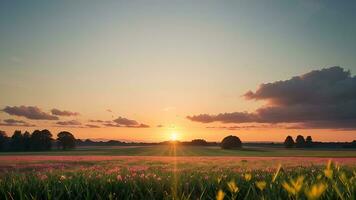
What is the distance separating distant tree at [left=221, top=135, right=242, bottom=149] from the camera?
414 ft

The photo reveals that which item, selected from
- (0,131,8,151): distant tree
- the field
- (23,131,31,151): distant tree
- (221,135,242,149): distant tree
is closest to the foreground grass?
the field

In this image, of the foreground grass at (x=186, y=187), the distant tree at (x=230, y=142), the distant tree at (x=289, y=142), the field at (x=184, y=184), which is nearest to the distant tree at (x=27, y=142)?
the distant tree at (x=230, y=142)

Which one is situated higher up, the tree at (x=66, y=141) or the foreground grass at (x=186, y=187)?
the tree at (x=66, y=141)

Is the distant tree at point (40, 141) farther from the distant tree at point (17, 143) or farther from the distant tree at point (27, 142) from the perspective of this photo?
the distant tree at point (17, 143)

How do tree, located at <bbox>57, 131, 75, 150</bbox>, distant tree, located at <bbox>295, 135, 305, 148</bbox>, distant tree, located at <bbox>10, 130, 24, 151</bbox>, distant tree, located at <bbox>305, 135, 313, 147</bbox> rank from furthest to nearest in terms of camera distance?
1. distant tree, located at <bbox>305, 135, 313, 147</bbox>
2. distant tree, located at <bbox>295, 135, 305, 148</bbox>
3. tree, located at <bbox>57, 131, 75, 150</bbox>
4. distant tree, located at <bbox>10, 130, 24, 151</bbox>

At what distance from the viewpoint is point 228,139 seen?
128 meters

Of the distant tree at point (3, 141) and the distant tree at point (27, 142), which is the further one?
the distant tree at point (3, 141)

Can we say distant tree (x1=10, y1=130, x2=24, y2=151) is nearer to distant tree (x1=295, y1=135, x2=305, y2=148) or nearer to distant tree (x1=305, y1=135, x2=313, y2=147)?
distant tree (x1=295, y1=135, x2=305, y2=148)

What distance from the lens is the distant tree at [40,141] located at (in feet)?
382

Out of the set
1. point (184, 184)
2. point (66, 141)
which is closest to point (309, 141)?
point (66, 141)

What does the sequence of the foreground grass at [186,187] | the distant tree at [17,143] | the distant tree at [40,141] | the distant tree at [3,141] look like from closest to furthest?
the foreground grass at [186,187], the distant tree at [40,141], the distant tree at [17,143], the distant tree at [3,141]

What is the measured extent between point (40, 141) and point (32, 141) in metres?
2.53

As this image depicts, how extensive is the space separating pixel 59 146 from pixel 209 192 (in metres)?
131

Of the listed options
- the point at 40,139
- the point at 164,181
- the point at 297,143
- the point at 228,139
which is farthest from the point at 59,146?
the point at 164,181
